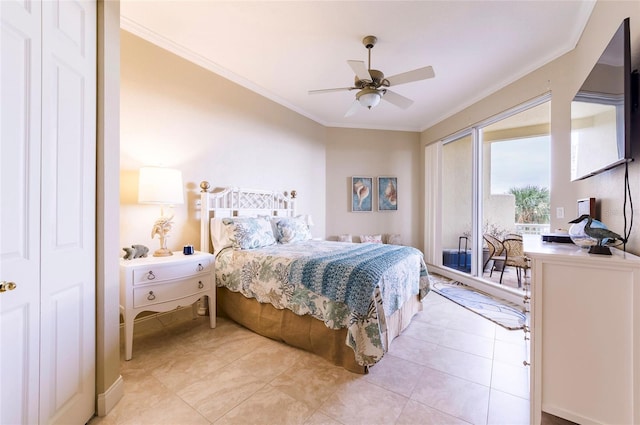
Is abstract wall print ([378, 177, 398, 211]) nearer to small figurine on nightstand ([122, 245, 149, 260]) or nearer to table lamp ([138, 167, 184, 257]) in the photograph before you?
table lamp ([138, 167, 184, 257])

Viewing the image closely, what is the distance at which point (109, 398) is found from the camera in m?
1.57

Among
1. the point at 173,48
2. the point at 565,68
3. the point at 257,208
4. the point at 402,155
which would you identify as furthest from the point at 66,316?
the point at 402,155

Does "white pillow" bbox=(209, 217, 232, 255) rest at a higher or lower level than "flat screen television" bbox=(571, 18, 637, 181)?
lower

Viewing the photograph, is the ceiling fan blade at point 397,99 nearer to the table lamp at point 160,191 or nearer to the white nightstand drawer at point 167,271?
the table lamp at point 160,191

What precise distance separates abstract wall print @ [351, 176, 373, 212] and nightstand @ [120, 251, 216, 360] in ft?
10.9

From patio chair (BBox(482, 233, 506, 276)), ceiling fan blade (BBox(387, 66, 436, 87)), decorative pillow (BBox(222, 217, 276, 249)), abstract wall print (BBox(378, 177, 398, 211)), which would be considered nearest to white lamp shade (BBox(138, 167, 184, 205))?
decorative pillow (BBox(222, 217, 276, 249))

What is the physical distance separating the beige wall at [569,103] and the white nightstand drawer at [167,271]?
10.3ft

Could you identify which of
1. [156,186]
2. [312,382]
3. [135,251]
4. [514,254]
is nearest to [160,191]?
[156,186]

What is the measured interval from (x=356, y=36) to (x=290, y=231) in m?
2.29

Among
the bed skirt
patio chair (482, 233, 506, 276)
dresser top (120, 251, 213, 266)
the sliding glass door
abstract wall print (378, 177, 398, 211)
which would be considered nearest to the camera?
the bed skirt

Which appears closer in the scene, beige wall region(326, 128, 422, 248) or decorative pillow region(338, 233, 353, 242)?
decorative pillow region(338, 233, 353, 242)

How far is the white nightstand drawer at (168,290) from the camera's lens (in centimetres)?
217

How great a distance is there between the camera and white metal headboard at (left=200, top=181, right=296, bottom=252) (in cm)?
306

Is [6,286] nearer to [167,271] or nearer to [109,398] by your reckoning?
[109,398]
